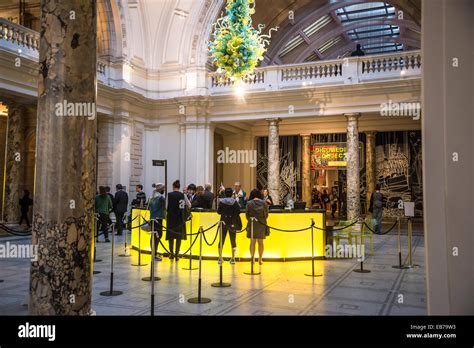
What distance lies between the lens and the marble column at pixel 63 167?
370 cm

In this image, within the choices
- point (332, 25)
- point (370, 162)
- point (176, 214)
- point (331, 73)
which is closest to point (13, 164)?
point (176, 214)

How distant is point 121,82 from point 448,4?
1362 cm

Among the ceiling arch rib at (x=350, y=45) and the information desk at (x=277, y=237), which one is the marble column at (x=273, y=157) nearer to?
the information desk at (x=277, y=237)

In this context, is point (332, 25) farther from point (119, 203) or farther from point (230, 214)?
point (230, 214)

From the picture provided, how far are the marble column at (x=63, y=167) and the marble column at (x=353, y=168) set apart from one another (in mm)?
12505

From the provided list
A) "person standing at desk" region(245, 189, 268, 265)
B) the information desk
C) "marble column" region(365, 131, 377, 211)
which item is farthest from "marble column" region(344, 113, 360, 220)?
"person standing at desk" region(245, 189, 268, 265)

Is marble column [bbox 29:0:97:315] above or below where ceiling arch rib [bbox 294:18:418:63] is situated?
below

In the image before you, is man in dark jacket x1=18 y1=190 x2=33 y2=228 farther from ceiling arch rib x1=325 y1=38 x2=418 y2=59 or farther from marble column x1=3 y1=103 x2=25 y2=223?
ceiling arch rib x1=325 y1=38 x2=418 y2=59

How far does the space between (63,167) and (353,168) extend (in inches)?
505

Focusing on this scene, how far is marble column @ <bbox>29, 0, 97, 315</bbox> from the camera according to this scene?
3697mm

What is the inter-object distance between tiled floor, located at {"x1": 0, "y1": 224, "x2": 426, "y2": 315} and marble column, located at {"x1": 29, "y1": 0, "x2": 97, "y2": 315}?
1.40 m

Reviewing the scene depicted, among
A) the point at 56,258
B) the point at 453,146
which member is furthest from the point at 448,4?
the point at 56,258

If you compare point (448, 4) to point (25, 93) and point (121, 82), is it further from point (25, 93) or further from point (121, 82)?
point (121, 82)

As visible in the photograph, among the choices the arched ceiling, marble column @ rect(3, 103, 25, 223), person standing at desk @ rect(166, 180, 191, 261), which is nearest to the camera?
person standing at desk @ rect(166, 180, 191, 261)
